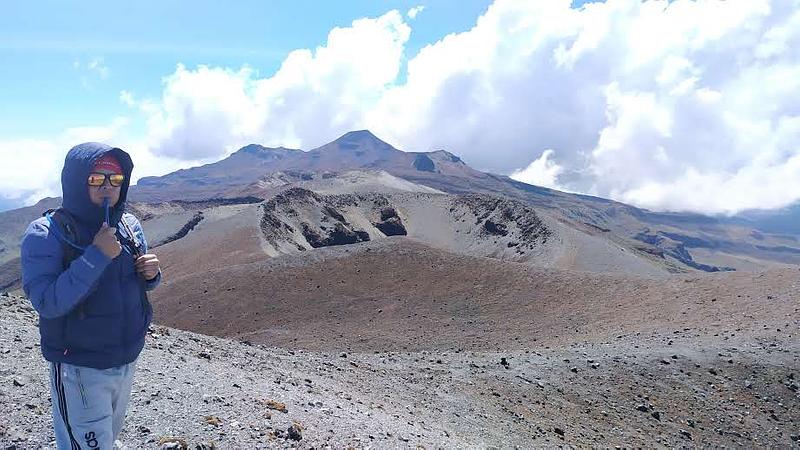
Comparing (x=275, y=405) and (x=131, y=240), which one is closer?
(x=131, y=240)

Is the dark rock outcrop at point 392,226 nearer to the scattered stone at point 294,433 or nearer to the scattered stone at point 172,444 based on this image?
the scattered stone at point 294,433

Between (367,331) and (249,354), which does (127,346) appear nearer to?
(249,354)

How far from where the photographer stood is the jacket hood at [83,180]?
3.68 metres

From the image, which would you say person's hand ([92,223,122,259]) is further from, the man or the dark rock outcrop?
the dark rock outcrop

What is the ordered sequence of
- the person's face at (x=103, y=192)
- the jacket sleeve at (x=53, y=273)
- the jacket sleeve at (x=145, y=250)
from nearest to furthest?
the jacket sleeve at (x=53, y=273), the person's face at (x=103, y=192), the jacket sleeve at (x=145, y=250)

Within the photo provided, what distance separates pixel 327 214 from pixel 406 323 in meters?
35.2

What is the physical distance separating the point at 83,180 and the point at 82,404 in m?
1.51

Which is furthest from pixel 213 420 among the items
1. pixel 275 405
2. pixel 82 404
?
pixel 82 404

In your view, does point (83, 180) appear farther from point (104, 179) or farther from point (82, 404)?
point (82, 404)

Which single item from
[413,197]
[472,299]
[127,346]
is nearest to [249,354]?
[127,346]

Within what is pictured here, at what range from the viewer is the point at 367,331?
21.6 m

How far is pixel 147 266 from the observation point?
13.2 feet

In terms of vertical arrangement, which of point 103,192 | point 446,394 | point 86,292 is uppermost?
point 103,192

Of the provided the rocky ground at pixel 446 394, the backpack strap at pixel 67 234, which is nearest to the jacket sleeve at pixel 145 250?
the backpack strap at pixel 67 234
